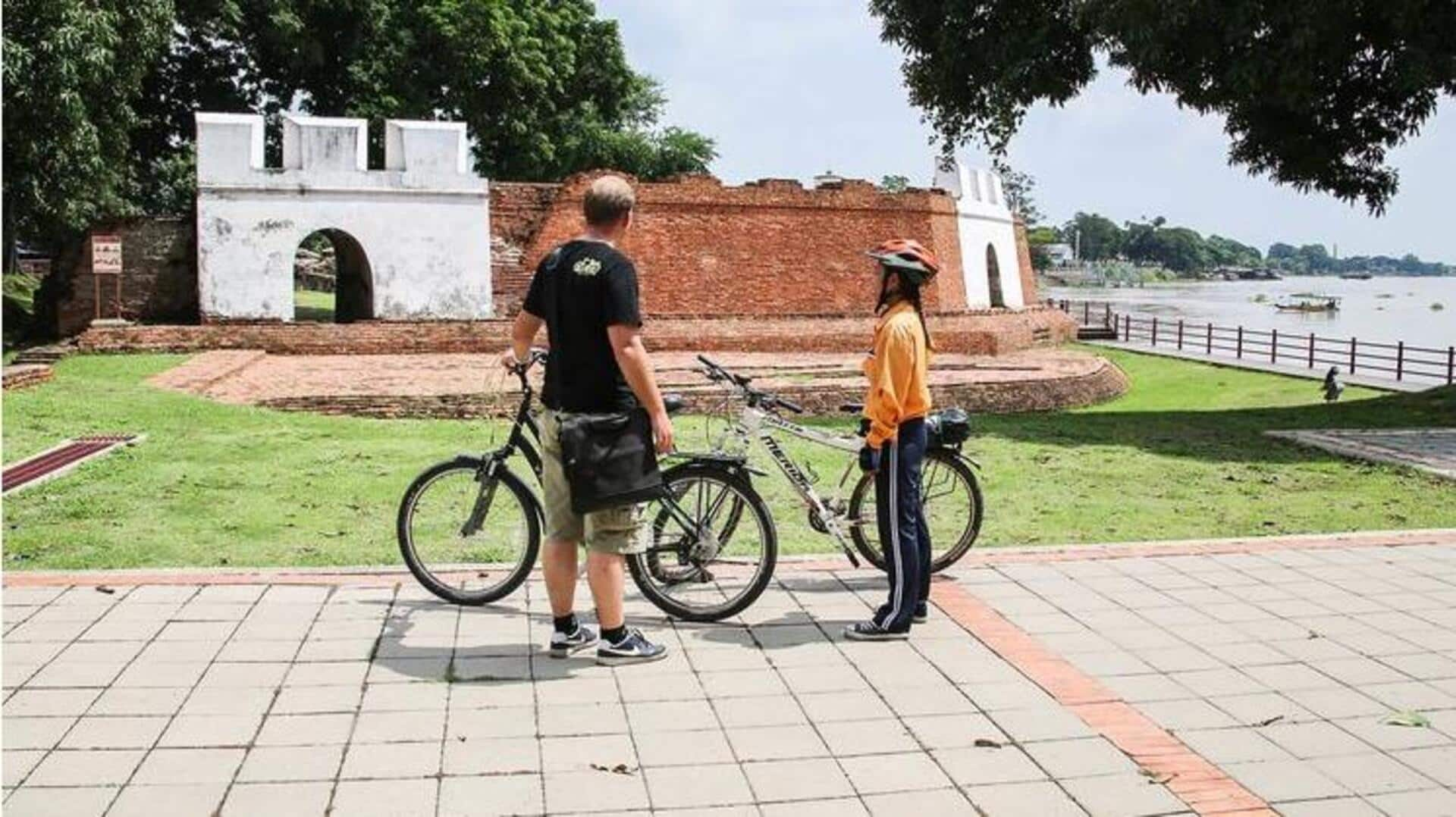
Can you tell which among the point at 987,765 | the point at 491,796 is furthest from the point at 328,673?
the point at 987,765

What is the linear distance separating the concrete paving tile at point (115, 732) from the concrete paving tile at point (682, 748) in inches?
53.7

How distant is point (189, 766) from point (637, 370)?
68.7 inches

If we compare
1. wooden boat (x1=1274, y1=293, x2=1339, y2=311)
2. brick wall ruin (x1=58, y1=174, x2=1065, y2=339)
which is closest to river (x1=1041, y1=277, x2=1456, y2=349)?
wooden boat (x1=1274, y1=293, x2=1339, y2=311)

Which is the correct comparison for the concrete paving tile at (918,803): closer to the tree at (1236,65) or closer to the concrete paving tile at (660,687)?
the concrete paving tile at (660,687)

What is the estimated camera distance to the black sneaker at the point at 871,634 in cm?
478

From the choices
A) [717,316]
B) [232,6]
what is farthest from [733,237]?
[232,6]

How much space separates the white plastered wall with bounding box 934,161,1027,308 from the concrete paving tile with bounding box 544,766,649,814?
2483 cm

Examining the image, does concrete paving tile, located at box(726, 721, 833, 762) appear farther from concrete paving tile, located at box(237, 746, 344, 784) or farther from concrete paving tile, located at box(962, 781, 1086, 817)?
concrete paving tile, located at box(237, 746, 344, 784)

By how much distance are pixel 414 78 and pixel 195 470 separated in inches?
937

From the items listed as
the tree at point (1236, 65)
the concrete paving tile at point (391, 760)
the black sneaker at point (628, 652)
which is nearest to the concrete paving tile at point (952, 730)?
the black sneaker at point (628, 652)

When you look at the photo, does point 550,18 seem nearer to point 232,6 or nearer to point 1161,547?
point 232,6

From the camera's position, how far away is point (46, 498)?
7.19 meters

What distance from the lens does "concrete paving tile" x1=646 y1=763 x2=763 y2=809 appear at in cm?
333

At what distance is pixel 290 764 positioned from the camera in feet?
11.5
